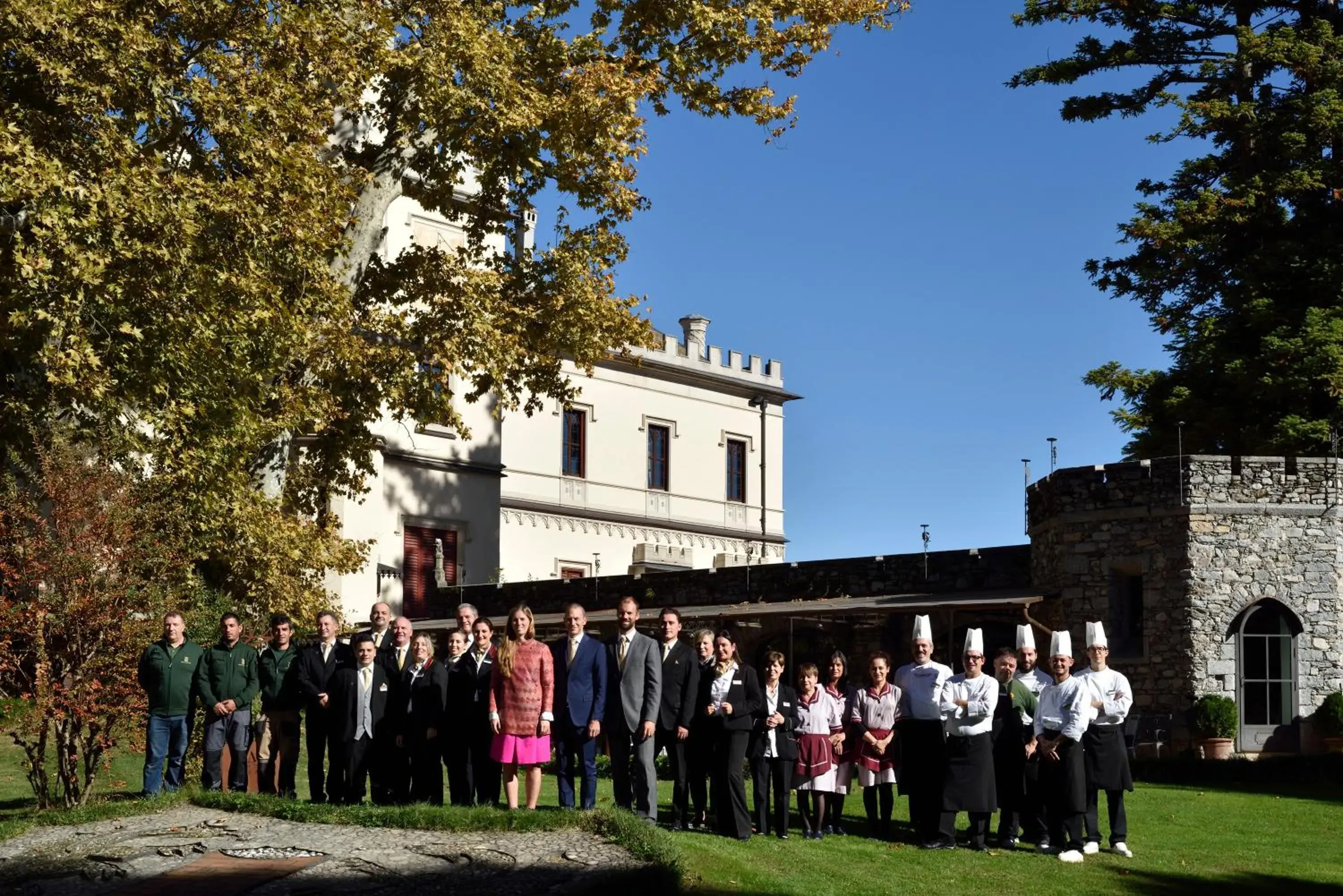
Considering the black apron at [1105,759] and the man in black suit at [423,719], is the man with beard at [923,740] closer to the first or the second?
the black apron at [1105,759]

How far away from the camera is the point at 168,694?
46.3ft

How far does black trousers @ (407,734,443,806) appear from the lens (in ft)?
44.0

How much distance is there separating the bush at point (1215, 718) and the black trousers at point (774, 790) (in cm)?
973

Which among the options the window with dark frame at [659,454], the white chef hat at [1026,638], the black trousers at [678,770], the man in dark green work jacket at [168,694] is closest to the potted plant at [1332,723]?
the white chef hat at [1026,638]

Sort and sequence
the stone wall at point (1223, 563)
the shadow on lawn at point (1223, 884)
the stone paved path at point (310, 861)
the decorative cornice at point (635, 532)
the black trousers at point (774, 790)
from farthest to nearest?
the decorative cornice at point (635, 532)
the stone wall at point (1223, 563)
the black trousers at point (774, 790)
the shadow on lawn at point (1223, 884)
the stone paved path at point (310, 861)

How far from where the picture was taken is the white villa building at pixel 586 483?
1401 inches

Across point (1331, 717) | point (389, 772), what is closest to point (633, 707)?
point (389, 772)

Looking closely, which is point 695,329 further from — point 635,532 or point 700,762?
point 700,762

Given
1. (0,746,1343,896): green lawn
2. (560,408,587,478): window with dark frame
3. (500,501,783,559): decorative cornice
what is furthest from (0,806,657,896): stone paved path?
(560,408,587,478): window with dark frame

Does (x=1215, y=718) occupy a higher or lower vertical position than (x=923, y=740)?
lower

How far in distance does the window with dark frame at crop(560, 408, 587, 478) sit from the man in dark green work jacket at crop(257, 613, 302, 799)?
91.3 ft

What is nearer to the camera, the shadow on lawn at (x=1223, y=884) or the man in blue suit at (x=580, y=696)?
the shadow on lawn at (x=1223, y=884)

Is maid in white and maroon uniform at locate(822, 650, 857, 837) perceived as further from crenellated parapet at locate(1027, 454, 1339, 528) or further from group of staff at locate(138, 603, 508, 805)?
crenellated parapet at locate(1027, 454, 1339, 528)

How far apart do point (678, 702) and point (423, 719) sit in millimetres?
2089
